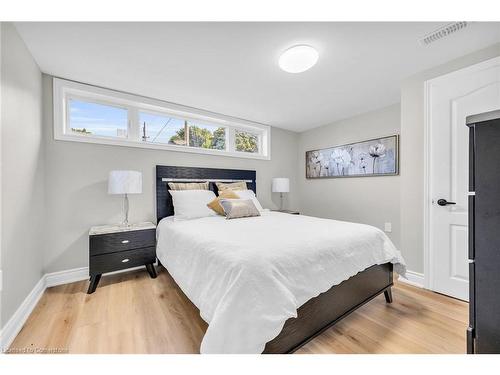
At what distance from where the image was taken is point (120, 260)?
217 centimetres

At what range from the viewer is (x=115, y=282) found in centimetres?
232

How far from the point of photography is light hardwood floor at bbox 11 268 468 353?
137 cm

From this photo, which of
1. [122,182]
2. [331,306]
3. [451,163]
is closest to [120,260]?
[122,182]

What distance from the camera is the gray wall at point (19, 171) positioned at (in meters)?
1.43

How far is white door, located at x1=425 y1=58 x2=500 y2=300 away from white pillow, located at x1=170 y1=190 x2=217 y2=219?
2.46 metres

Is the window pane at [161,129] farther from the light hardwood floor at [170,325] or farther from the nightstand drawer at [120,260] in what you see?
the light hardwood floor at [170,325]

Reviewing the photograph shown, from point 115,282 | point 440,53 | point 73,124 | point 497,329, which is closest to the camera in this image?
point 497,329

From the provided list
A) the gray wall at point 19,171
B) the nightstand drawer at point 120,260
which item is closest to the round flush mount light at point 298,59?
the gray wall at point 19,171

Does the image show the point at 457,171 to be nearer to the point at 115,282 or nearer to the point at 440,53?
the point at 440,53

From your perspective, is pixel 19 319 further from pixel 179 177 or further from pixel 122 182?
pixel 179 177

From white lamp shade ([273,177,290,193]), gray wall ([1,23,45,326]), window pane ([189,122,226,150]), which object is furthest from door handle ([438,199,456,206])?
gray wall ([1,23,45,326])

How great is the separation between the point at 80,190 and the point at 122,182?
0.60 m
